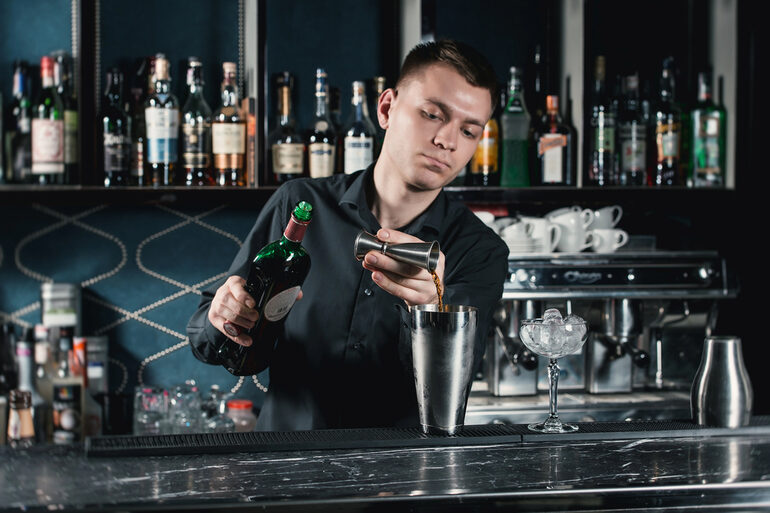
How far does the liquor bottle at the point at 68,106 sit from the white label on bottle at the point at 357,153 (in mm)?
748

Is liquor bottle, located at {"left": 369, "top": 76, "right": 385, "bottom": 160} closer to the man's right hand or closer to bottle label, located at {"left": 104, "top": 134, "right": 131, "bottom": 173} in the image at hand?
bottle label, located at {"left": 104, "top": 134, "right": 131, "bottom": 173}

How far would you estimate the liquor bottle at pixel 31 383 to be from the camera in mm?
2389

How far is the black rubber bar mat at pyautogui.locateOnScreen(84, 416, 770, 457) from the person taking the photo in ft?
4.09

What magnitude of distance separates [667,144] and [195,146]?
1405 millimetres

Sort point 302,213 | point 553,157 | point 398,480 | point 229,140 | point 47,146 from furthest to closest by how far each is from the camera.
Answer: point 553,157
point 229,140
point 47,146
point 302,213
point 398,480

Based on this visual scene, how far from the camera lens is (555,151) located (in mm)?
A: 2508

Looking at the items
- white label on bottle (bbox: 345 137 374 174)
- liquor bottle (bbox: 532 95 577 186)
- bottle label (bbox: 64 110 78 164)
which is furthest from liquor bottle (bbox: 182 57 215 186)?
liquor bottle (bbox: 532 95 577 186)

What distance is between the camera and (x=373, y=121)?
269cm

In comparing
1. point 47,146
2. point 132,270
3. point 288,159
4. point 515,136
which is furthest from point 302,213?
point 132,270

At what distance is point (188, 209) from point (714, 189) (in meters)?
1.62

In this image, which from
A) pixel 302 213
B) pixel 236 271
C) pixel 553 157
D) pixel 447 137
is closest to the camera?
pixel 302 213

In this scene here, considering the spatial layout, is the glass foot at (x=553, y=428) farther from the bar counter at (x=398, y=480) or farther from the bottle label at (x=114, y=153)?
the bottle label at (x=114, y=153)

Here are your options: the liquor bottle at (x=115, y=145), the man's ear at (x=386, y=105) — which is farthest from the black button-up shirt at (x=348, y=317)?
the liquor bottle at (x=115, y=145)

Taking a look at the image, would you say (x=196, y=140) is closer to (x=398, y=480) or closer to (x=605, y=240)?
(x=605, y=240)
